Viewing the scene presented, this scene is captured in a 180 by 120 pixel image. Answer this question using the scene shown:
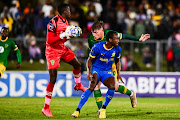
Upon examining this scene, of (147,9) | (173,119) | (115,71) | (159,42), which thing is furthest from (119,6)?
(173,119)

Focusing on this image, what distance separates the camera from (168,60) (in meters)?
17.2

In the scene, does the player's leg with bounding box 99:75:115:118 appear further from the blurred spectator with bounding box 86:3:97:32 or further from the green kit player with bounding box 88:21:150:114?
the blurred spectator with bounding box 86:3:97:32

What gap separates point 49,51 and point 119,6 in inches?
405

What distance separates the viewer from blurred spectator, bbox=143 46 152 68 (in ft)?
56.2

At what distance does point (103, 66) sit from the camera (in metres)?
9.70

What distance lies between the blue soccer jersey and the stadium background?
2.63 meters

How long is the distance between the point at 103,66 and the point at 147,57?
7786mm

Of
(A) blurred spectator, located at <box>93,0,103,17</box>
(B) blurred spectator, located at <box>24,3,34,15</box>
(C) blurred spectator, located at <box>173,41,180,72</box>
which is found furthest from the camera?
(A) blurred spectator, located at <box>93,0,103,17</box>

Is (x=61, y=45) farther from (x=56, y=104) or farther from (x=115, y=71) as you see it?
(x=56, y=104)

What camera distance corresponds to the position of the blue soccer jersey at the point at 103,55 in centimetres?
948

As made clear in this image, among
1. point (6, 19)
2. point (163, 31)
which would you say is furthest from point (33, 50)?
point (163, 31)

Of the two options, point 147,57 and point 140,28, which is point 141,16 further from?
point 147,57

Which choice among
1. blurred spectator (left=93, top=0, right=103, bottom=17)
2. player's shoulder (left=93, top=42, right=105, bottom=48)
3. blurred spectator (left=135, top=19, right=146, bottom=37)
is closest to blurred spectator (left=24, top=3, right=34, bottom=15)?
blurred spectator (left=93, top=0, right=103, bottom=17)

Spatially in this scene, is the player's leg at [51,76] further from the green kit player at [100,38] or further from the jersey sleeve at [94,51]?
the jersey sleeve at [94,51]
